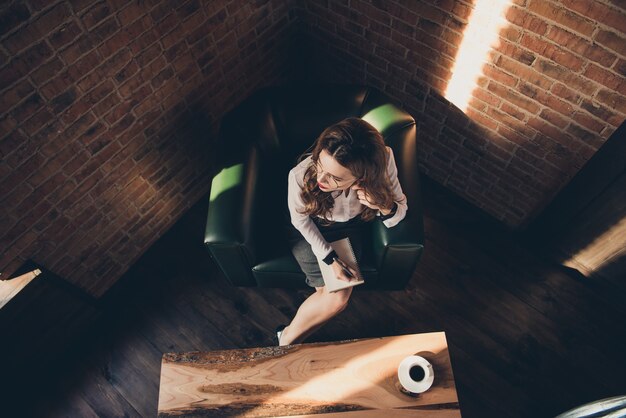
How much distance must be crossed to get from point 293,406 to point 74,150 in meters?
1.52

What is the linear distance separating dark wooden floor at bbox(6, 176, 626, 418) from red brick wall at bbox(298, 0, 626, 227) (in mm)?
403

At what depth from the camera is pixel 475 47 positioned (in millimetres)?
1967

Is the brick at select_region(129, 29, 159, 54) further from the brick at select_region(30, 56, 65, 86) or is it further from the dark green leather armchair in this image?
the dark green leather armchair

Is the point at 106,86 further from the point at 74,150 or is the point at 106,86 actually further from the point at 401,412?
the point at 401,412

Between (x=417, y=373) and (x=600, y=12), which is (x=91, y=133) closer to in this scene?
(x=417, y=373)

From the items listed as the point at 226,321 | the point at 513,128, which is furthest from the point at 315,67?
the point at 226,321

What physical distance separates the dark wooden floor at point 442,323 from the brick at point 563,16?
4.44 ft

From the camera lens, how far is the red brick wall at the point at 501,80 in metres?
1.67

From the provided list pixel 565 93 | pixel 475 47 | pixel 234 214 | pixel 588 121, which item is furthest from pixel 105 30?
pixel 588 121

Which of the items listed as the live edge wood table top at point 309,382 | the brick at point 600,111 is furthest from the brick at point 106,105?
the brick at point 600,111

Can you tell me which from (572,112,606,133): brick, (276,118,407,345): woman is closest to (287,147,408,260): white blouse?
(276,118,407,345): woman

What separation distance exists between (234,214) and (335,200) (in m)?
0.49

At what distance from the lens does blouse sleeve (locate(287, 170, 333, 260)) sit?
1.84 meters

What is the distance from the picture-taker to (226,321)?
7.99 feet
